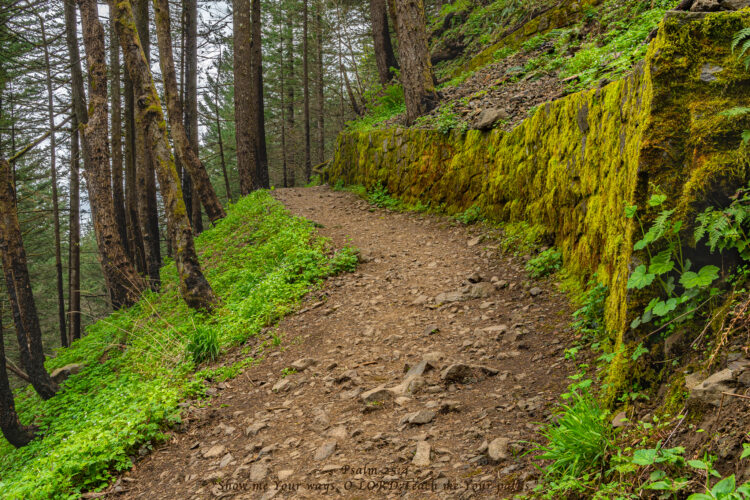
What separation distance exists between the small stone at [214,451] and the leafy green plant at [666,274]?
3.59m

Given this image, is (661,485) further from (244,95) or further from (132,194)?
(244,95)

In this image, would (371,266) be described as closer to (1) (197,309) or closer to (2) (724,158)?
(1) (197,309)

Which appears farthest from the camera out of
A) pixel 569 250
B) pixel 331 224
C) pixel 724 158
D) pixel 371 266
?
pixel 331 224

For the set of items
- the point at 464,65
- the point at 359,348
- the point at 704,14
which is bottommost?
the point at 359,348

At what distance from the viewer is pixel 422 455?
3045 mm

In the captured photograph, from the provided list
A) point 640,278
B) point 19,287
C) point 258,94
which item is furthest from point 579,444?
point 258,94

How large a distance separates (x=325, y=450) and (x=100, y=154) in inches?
368

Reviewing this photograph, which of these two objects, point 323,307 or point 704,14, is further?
point 323,307

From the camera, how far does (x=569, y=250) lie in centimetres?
495

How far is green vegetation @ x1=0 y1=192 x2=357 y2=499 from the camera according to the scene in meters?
4.27

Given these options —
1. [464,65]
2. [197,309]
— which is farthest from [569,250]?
[464,65]

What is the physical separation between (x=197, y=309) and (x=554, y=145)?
633 cm

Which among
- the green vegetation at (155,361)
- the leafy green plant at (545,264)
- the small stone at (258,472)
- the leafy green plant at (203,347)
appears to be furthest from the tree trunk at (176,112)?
the small stone at (258,472)

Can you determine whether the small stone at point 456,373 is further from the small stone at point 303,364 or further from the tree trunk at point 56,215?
the tree trunk at point 56,215
